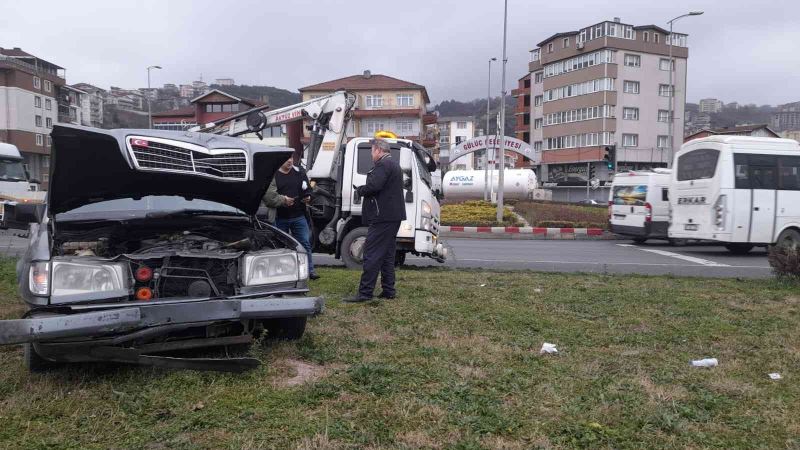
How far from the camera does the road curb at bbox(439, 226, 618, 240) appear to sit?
67.6ft

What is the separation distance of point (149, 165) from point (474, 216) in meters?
21.3

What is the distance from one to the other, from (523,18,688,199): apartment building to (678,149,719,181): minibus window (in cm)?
4217

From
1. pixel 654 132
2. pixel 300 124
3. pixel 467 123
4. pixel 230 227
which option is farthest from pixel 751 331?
pixel 467 123

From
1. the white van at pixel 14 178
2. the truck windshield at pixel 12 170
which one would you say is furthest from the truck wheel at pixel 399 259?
the truck windshield at pixel 12 170

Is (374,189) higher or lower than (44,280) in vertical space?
higher

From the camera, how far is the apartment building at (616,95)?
189 ft

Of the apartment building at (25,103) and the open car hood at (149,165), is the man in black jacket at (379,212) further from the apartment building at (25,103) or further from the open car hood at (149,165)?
the apartment building at (25,103)

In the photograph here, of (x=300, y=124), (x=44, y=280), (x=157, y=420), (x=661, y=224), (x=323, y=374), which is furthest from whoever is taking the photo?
(x=661, y=224)

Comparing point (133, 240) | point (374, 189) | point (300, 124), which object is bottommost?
point (133, 240)

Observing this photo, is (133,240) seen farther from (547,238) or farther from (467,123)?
(467,123)

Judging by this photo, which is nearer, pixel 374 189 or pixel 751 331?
Result: pixel 751 331

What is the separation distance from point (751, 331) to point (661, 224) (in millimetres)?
12606

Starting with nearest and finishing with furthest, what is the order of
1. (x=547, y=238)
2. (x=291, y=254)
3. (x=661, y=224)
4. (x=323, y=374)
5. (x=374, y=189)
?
1. (x=323, y=374)
2. (x=291, y=254)
3. (x=374, y=189)
4. (x=661, y=224)
5. (x=547, y=238)

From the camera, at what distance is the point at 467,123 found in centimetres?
12531
